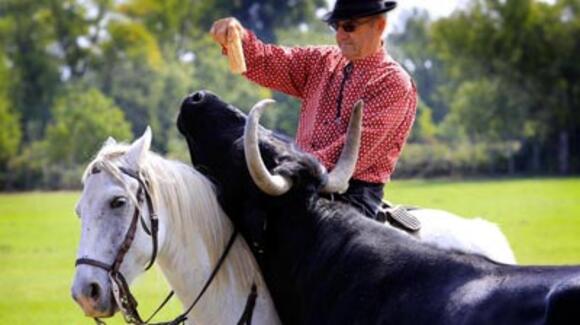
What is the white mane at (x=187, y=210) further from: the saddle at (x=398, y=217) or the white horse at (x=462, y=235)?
the white horse at (x=462, y=235)

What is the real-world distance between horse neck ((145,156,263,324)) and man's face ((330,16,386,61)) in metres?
1.31

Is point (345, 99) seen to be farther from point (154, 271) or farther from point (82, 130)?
point (82, 130)

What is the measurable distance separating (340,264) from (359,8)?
172 cm

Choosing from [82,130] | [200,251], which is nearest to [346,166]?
[200,251]

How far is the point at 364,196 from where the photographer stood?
7.16 m

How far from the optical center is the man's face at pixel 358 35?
7.23 m

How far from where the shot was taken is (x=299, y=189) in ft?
21.6

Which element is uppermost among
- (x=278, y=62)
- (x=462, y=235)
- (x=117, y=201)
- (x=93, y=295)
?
(x=278, y=62)

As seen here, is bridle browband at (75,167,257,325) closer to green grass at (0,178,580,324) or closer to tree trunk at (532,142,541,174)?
green grass at (0,178,580,324)

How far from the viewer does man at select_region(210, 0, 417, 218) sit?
23.4ft

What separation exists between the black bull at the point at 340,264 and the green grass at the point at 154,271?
88 cm

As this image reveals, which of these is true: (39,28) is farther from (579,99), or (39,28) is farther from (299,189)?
(299,189)

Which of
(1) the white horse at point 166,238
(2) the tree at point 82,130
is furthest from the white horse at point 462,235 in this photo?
(2) the tree at point 82,130

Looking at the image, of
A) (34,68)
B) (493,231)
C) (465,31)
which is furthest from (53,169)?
(493,231)
